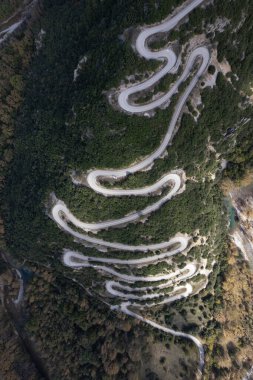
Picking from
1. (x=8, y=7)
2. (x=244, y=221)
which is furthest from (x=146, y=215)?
(x=8, y=7)

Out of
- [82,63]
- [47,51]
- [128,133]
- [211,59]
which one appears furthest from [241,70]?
[47,51]

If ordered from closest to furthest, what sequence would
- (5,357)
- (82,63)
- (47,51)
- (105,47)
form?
(105,47) → (82,63) → (47,51) → (5,357)

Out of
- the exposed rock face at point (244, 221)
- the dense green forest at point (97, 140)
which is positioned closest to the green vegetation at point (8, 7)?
the dense green forest at point (97, 140)

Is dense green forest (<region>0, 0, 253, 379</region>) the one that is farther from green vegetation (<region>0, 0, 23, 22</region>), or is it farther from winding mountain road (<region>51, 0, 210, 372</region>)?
winding mountain road (<region>51, 0, 210, 372</region>)

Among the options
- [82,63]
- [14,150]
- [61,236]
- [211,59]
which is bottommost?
[61,236]

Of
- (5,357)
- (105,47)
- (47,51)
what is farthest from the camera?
(5,357)

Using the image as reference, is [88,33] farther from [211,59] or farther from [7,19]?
[7,19]
